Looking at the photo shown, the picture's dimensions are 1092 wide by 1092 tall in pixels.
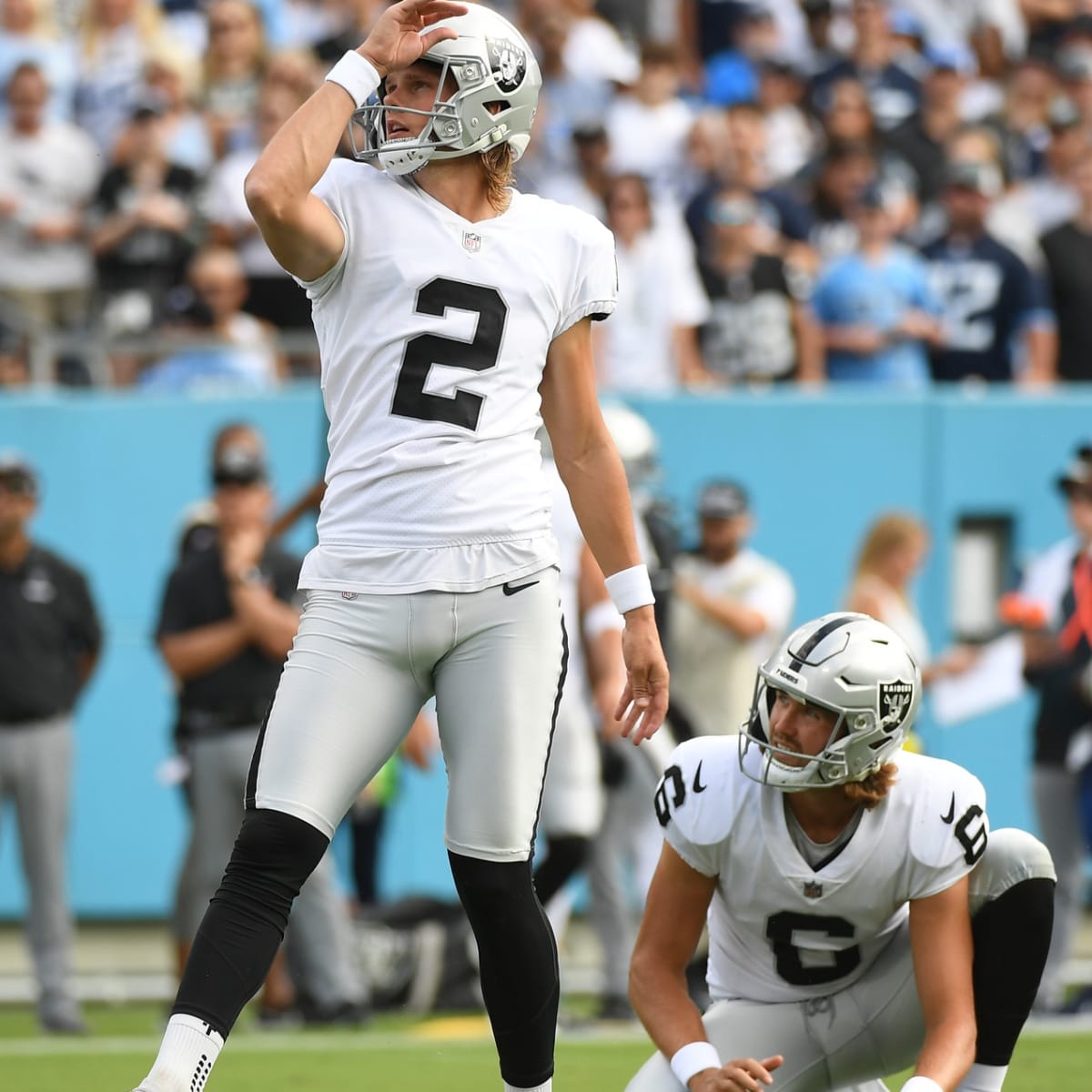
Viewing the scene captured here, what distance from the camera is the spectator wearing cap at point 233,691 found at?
7.36 meters

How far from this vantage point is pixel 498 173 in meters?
3.82

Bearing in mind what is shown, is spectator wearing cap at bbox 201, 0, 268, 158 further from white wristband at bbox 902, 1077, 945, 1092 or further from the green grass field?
white wristband at bbox 902, 1077, 945, 1092

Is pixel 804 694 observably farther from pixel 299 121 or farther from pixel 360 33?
pixel 360 33

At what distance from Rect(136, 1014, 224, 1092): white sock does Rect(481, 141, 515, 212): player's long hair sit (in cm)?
152

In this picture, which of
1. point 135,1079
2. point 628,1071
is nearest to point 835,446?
point 628,1071

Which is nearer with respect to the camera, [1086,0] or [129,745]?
[129,745]

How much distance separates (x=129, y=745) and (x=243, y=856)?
5.40 m

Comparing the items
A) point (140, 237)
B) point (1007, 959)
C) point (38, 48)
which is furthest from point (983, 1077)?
point (38, 48)

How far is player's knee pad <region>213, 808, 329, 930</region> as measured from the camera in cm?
355

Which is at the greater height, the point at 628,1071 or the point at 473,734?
the point at 473,734

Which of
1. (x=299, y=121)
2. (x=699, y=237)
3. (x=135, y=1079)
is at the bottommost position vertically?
(x=135, y=1079)

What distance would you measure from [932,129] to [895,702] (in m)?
7.36

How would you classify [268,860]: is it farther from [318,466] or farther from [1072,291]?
[1072,291]

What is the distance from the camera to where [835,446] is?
911cm
